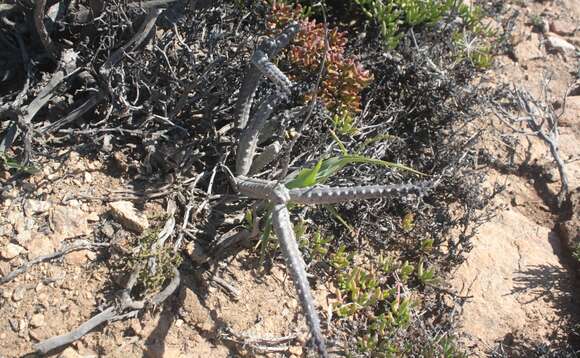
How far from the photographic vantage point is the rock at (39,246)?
3090 mm

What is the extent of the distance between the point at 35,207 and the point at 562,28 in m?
5.03

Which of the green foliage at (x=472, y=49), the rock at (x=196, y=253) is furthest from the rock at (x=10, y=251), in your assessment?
the green foliage at (x=472, y=49)

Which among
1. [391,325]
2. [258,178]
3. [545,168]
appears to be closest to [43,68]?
[258,178]

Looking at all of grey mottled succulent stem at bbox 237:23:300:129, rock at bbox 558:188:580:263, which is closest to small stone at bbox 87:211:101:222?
grey mottled succulent stem at bbox 237:23:300:129

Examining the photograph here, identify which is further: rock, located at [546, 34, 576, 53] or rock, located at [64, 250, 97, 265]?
rock, located at [546, 34, 576, 53]

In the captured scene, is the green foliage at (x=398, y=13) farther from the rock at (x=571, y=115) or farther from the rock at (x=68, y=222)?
the rock at (x=68, y=222)

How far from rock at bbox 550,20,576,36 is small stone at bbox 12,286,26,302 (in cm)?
518

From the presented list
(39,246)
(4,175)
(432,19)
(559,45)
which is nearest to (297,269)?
(39,246)

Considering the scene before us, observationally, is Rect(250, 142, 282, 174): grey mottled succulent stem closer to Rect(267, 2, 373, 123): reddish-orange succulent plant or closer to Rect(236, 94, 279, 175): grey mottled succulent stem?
Rect(236, 94, 279, 175): grey mottled succulent stem

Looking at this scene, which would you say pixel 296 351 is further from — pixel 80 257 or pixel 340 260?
pixel 80 257

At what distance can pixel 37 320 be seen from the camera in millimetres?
2932

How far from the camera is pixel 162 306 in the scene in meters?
3.17

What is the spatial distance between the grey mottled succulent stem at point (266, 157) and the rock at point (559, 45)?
343cm

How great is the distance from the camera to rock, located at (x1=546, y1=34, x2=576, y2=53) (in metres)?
5.52
